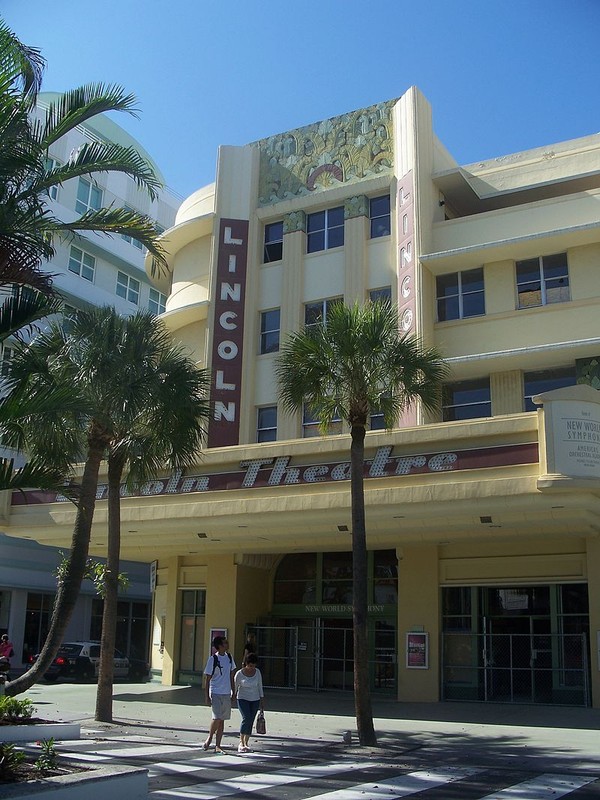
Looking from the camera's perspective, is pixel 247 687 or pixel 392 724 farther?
pixel 392 724

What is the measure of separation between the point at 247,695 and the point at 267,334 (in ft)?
53.4

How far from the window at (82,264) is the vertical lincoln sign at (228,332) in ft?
65.1

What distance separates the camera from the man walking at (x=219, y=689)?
1413 centimetres

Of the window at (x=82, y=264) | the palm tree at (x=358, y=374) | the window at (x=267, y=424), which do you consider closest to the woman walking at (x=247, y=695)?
the palm tree at (x=358, y=374)

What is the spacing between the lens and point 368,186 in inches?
1097

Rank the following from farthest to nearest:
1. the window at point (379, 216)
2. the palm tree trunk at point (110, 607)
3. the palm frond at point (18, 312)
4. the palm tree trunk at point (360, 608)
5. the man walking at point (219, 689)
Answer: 1. the window at point (379, 216)
2. the palm tree trunk at point (110, 607)
3. the palm tree trunk at point (360, 608)
4. the man walking at point (219, 689)
5. the palm frond at point (18, 312)

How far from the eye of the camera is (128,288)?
5091 centimetres

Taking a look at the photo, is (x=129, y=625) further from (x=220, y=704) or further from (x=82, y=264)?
(x=220, y=704)

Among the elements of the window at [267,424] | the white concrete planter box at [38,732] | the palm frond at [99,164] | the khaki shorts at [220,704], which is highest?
the palm frond at [99,164]

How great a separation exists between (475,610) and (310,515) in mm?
5505

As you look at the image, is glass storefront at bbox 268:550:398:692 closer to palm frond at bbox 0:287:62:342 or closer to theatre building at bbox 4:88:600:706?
theatre building at bbox 4:88:600:706

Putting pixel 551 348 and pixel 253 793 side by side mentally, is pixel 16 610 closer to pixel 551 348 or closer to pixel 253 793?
pixel 551 348

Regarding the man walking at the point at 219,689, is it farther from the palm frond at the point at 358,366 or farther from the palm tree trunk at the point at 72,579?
the palm frond at the point at 358,366

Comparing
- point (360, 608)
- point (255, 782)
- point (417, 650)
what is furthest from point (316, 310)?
point (255, 782)
